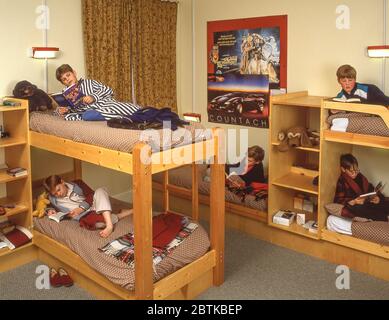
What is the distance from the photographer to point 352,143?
134 inches

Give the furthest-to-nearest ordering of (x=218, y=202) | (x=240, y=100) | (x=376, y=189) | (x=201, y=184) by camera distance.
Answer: (x=240, y=100)
(x=201, y=184)
(x=376, y=189)
(x=218, y=202)

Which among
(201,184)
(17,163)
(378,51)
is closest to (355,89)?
(378,51)

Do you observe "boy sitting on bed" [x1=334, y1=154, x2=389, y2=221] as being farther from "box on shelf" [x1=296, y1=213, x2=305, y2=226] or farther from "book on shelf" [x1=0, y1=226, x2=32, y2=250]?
"book on shelf" [x1=0, y1=226, x2=32, y2=250]

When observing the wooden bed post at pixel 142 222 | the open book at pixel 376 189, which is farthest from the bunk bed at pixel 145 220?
the open book at pixel 376 189

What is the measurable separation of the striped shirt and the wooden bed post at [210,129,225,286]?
0.70 m

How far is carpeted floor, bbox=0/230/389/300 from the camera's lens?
3.23m

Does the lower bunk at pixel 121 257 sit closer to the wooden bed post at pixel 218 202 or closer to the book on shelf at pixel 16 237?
the wooden bed post at pixel 218 202

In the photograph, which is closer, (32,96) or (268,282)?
(268,282)

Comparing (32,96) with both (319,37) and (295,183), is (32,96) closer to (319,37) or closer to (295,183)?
(295,183)

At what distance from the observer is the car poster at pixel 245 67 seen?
4562mm

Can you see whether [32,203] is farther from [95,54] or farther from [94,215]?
[95,54]

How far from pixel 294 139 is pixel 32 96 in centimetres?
223
